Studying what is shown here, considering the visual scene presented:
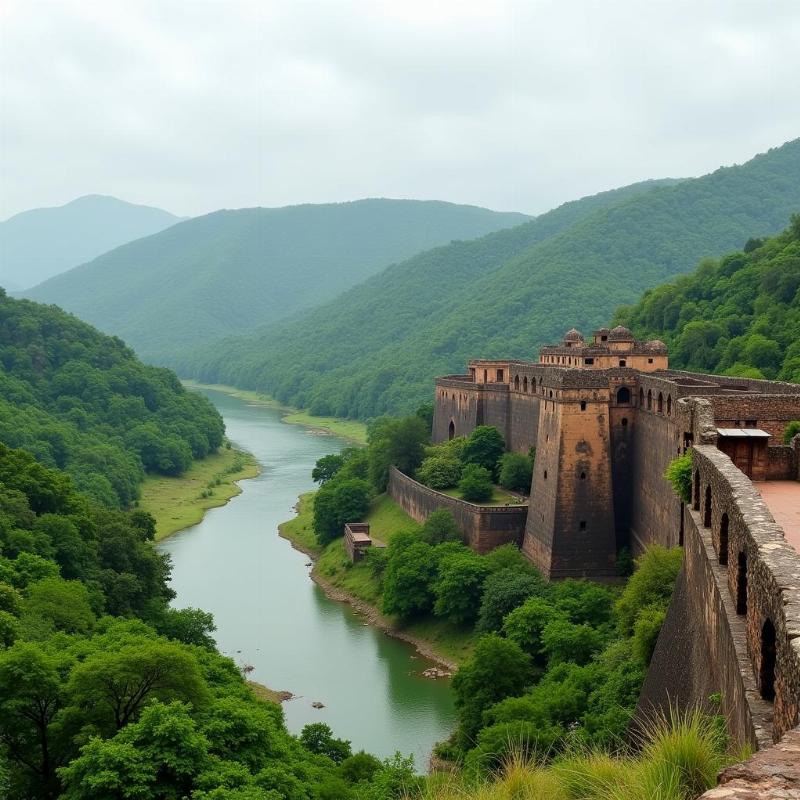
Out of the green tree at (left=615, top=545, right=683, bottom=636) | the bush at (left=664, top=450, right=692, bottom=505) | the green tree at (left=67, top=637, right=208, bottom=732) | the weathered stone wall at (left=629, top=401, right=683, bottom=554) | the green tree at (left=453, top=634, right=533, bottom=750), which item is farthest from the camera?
the weathered stone wall at (left=629, top=401, right=683, bottom=554)

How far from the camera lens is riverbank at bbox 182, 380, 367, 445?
96.4 meters

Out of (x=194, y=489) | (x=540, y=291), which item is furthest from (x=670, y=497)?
(x=540, y=291)

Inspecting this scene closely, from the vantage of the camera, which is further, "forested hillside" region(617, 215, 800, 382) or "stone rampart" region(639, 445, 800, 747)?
"forested hillside" region(617, 215, 800, 382)

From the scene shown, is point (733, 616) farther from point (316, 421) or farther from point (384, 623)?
point (316, 421)

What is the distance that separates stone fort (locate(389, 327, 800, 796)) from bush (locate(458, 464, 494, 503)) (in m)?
1.10

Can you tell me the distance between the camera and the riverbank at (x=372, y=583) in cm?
3522

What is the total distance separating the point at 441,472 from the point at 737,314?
22.5m

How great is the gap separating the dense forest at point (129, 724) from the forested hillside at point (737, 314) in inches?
1182

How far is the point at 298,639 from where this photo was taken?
36125 mm

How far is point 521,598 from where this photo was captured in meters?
33.8

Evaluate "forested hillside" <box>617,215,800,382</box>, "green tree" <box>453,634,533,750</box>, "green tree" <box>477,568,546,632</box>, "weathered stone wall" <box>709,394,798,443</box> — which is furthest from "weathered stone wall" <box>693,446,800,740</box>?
"forested hillside" <box>617,215,800,382</box>

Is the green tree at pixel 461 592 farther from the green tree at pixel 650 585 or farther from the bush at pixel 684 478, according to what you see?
the bush at pixel 684 478

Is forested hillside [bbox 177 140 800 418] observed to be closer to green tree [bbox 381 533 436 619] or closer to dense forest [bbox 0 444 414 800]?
green tree [bbox 381 533 436 619]

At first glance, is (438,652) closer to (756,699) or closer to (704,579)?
(704,579)
